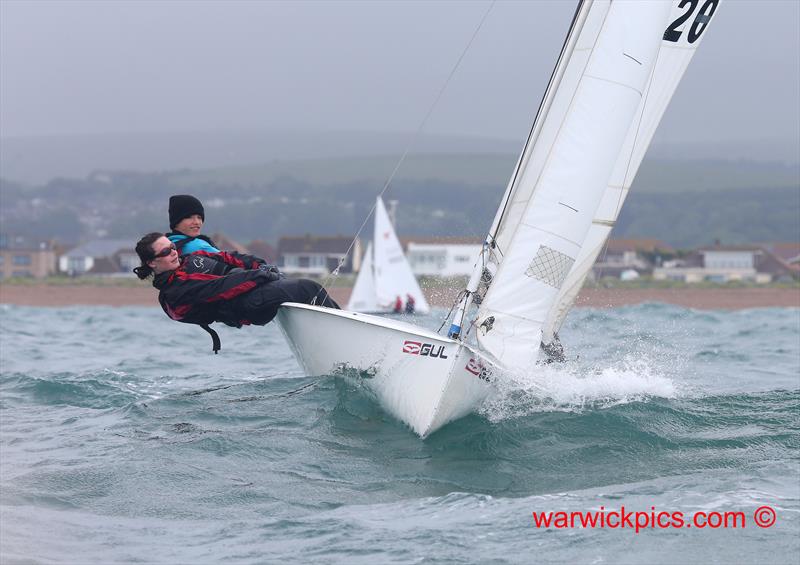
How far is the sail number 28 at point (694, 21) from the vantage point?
7.53 meters

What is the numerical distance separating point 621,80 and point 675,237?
77338mm

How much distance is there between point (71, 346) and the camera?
13.7 metres

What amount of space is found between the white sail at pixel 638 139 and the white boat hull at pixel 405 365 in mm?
1617

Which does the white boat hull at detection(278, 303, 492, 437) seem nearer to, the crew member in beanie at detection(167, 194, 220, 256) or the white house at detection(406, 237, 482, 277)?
the crew member in beanie at detection(167, 194, 220, 256)

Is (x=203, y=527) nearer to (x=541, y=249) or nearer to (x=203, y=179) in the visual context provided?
(x=541, y=249)

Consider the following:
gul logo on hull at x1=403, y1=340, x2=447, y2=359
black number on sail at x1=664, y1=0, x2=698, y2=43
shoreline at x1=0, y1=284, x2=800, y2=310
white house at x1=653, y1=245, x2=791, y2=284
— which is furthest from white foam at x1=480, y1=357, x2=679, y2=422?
white house at x1=653, y1=245, x2=791, y2=284

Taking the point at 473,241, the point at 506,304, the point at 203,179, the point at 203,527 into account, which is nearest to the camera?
the point at 203,527

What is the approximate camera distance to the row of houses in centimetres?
4969

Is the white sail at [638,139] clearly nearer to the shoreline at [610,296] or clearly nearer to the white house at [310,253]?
the shoreline at [610,296]

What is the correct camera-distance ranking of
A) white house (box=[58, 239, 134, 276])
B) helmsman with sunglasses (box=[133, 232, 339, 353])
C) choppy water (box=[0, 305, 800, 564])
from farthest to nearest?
white house (box=[58, 239, 134, 276]), helmsman with sunglasses (box=[133, 232, 339, 353]), choppy water (box=[0, 305, 800, 564])

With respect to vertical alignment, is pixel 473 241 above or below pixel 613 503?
above

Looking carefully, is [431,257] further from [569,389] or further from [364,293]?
[569,389]

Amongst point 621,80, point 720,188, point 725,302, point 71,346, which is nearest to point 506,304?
point 621,80

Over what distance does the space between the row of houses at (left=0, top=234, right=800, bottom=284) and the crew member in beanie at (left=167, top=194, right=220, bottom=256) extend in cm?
3253
